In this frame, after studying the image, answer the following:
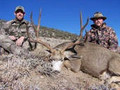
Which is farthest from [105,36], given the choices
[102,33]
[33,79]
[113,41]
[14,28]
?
[33,79]

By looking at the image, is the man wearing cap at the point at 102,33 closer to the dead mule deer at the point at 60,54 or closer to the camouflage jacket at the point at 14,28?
the dead mule deer at the point at 60,54

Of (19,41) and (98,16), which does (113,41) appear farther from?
(19,41)

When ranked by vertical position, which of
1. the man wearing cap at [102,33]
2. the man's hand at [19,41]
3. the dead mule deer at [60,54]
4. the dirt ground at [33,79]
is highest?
the man wearing cap at [102,33]

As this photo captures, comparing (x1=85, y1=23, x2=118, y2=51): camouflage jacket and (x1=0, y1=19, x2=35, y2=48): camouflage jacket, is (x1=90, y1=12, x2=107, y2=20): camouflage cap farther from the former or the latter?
(x1=0, y1=19, x2=35, y2=48): camouflage jacket

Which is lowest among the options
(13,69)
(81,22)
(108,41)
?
(13,69)

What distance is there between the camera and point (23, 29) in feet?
28.7

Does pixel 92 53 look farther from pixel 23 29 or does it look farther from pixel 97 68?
pixel 23 29

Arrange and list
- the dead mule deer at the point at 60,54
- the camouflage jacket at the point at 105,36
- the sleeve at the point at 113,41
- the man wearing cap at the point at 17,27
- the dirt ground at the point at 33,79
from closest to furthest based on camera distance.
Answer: the dirt ground at the point at 33,79
the dead mule deer at the point at 60,54
the sleeve at the point at 113,41
the camouflage jacket at the point at 105,36
the man wearing cap at the point at 17,27

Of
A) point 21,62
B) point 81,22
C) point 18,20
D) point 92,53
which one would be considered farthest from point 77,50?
point 18,20

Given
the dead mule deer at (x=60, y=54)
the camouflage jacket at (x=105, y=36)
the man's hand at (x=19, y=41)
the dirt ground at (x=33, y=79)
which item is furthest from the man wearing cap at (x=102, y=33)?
the man's hand at (x=19, y=41)

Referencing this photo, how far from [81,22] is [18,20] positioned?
3.10 metres

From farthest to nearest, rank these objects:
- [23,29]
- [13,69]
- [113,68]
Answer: [23,29] → [113,68] → [13,69]

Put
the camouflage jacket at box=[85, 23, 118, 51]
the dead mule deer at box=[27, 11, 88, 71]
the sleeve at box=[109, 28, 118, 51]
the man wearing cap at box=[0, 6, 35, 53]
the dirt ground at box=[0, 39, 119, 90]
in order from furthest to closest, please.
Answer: the man wearing cap at box=[0, 6, 35, 53] → the camouflage jacket at box=[85, 23, 118, 51] → the sleeve at box=[109, 28, 118, 51] → the dead mule deer at box=[27, 11, 88, 71] → the dirt ground at box=[0, 39, 119, 90]

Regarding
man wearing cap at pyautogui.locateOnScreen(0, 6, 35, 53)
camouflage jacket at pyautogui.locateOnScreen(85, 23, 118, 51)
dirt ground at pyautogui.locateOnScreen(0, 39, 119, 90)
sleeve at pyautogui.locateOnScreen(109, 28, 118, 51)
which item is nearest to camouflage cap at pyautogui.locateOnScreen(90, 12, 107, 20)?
camouflage jacket at pyautogui.locateOnScreen(85, 23, 118, 51)
